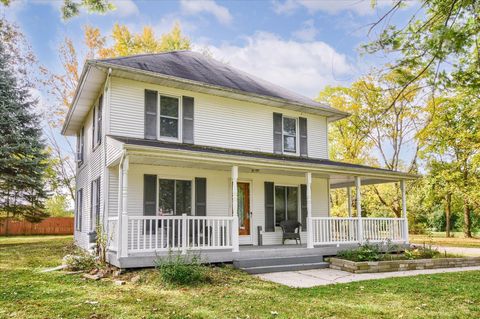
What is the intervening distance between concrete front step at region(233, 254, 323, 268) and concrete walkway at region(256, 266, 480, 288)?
465 mm

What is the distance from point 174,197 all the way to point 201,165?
1226 mm

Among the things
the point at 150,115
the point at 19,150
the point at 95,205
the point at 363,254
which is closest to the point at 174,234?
the point at 95,205

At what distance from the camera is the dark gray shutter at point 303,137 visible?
13.9 meters

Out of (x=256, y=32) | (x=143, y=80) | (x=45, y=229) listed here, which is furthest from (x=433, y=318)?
(x=45, y=229)

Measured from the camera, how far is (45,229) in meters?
28.1

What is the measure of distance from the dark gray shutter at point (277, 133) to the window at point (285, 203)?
135 centimetres

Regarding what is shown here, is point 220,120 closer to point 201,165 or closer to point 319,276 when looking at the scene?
point 201,165

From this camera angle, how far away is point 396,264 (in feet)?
33.1

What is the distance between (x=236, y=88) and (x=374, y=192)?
15.3 m

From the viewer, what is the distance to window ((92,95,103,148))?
11.5m

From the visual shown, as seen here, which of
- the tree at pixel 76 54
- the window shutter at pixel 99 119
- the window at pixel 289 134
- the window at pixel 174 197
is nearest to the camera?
the window at pixel 174 197

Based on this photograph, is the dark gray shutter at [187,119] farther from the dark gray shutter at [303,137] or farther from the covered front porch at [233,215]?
the dark gray shutter at [303,137]

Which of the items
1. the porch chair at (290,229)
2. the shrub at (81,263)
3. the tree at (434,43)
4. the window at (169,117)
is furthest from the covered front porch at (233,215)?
the tree at (434,43)

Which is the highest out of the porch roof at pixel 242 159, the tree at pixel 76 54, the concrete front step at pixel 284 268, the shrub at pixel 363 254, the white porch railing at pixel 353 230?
the tree at pixel 76 54
